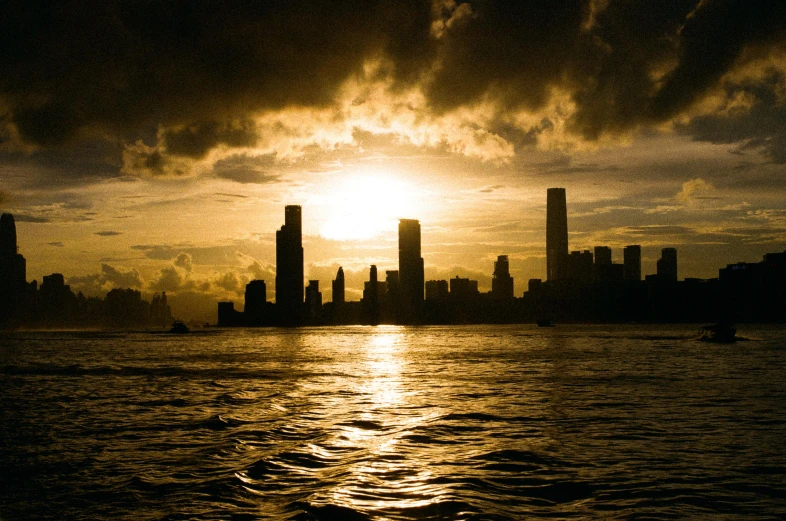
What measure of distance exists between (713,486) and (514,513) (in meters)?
8.27

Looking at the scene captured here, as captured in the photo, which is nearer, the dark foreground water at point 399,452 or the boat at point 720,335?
the dark foreground water at point 399,452

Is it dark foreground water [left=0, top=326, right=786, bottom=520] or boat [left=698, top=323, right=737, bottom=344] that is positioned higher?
dark foreground water [left=0, top=326, right=786, bottom=520]

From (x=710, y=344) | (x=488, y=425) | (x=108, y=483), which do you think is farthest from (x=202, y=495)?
(x=710, y=344)

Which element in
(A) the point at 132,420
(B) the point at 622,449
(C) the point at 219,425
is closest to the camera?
(B) the point at 622,449

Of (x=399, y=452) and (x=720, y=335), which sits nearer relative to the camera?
(x=399, y=452)

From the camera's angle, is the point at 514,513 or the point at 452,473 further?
the point at 452,473

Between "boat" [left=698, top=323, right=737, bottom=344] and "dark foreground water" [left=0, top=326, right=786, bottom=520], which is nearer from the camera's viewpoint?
"dark foreground water" [left=0, top=326, right=786, bottom=520]

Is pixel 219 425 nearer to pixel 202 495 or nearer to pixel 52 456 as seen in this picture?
pixel 52 456

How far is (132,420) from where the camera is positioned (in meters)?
43.8

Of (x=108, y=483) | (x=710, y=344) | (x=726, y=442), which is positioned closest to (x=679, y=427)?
(x=726, y=442)

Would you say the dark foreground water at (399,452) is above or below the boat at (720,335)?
above

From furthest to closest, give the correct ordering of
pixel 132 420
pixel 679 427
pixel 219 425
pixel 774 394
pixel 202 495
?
1. pixel 774 394
2. pixel 132 420
3. pixel 219 425
4. pixel 679 427
5. pixel 202 495

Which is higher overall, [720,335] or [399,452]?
[399,452]

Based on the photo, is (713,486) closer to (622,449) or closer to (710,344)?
(622,449)
